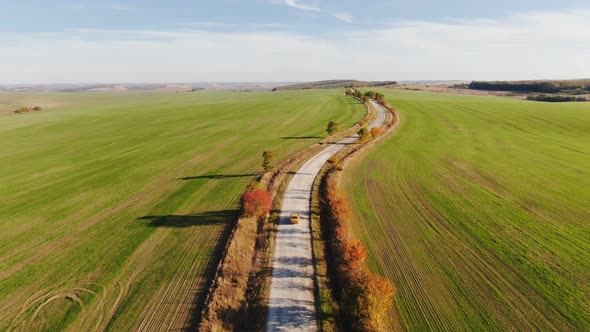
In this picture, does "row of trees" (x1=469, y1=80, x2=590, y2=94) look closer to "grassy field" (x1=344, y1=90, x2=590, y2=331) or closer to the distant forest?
the distant forest

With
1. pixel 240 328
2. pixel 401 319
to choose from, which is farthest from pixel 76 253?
pixel 401 319

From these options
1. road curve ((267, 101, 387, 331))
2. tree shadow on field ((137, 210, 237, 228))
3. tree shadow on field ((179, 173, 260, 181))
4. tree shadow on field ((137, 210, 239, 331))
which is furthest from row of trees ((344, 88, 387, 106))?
tree shadow on field ((137, 210, 239, 331))

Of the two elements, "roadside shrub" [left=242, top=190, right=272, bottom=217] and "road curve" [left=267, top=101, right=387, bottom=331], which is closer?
"road curve" [left=267, top=101, right=387, bottom=331]

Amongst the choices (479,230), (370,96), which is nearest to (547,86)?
(370,96)

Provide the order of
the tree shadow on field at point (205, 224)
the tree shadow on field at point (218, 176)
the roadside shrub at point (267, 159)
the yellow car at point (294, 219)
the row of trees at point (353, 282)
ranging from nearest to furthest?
the row of trees at point (353, 282)
the tree shadow on field at point (205, 224)
the yellow car at point (294, 219)
the tree shadow on field at point (218, 176)
the roadside shrub at point (267, 159)

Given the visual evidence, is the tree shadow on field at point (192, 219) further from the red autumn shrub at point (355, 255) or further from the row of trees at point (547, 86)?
the row of trees at point (547, 86)

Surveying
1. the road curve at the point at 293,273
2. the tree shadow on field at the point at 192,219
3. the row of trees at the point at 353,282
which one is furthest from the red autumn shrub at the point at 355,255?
the tree shadow on field at the point at 192,219
